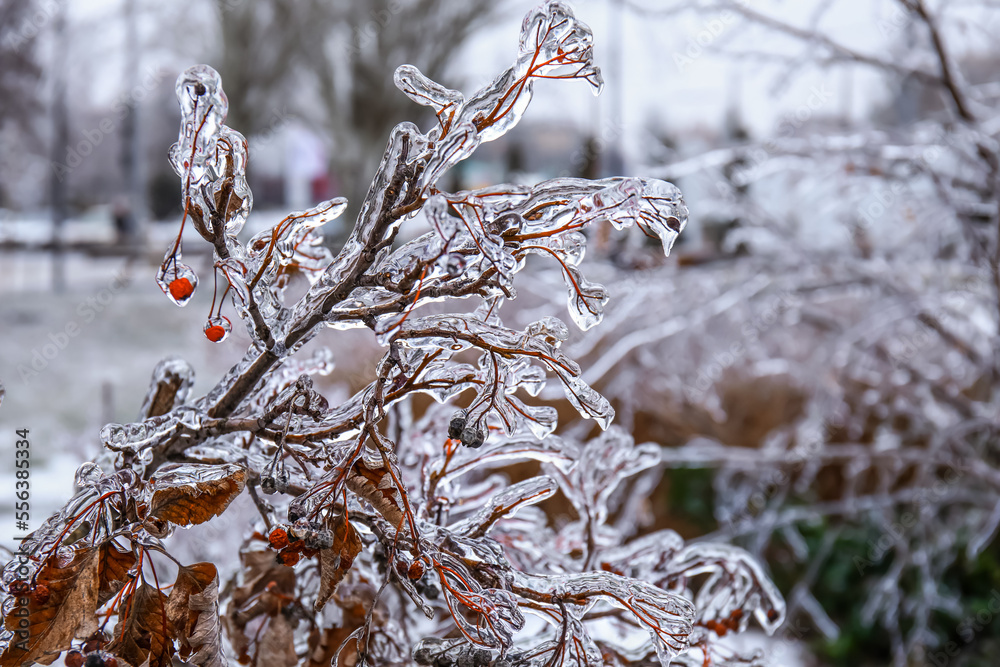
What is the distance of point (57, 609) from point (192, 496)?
0.35 feet

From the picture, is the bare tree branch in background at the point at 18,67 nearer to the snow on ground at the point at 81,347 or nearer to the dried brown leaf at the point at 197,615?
the snow on ground at the point at 81,347

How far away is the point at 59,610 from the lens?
1.70ft

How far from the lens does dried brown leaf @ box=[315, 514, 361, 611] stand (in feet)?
1.71

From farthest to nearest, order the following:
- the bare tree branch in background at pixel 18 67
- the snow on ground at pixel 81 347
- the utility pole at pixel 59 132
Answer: the utility pole at pixel 59 132 → the bare tree branch in background at pixel 18 67 → the snow on ground at pixel 81 347

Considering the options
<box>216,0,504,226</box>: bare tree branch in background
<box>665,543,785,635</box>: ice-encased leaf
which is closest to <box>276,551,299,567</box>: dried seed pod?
<box>665,543,785,635</box>: ice-encased leaf

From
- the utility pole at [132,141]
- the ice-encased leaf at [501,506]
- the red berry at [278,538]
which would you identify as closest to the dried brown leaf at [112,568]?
the red berry at [278,538]

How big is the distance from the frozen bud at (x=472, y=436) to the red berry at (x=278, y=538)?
0.43 feet

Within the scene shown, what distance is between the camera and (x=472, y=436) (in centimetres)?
51

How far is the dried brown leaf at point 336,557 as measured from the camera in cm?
52

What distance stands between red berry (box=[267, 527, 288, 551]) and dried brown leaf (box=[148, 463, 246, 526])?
0.13ft

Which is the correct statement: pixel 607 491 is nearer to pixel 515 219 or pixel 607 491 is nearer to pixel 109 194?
pixel 515 219

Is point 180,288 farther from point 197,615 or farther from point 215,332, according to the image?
point 197,615

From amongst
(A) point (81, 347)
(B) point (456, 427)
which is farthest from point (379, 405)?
(A) point (81, 347)

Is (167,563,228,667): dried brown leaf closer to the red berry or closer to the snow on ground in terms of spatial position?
the red berry
